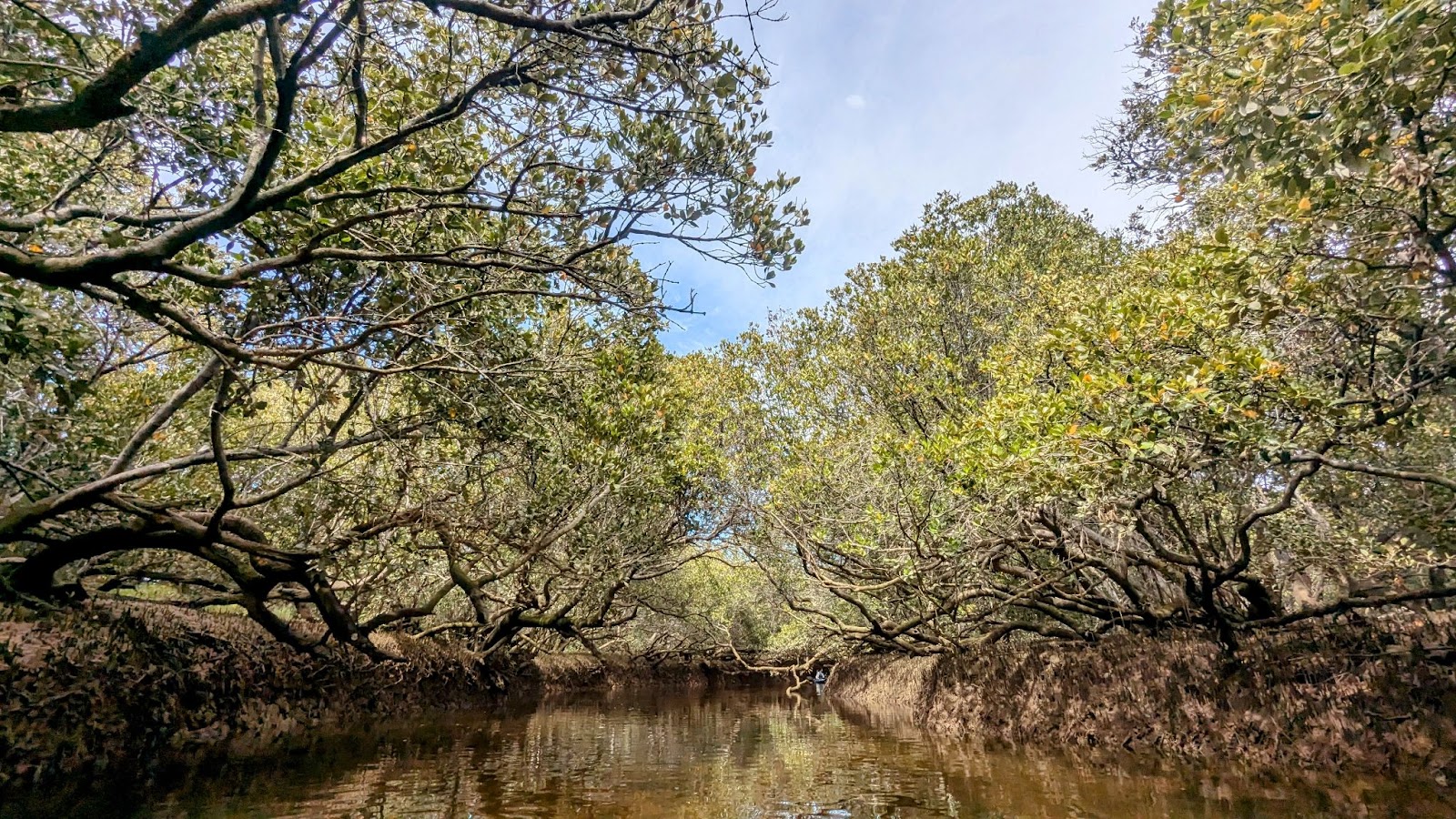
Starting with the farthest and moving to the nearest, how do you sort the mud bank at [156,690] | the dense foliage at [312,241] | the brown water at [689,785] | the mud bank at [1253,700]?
the mud bank at [156,690] < the mud bank at [1253,700] < the brown water at [689,785] < the dense foliage at [312,241]

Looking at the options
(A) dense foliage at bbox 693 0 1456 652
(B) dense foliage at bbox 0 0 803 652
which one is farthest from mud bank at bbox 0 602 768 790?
(A) dense foliage at bbox 693 0 1456 652

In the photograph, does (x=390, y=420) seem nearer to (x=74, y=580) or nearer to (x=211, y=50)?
(x=211, y=50)

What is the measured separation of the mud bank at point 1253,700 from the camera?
25.0 ft

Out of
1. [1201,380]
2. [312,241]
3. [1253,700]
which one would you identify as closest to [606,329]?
[312,241]

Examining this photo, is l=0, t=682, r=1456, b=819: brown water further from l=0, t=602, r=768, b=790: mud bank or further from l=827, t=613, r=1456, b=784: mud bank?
l=0, t=602, r=768, b=790: mud bank

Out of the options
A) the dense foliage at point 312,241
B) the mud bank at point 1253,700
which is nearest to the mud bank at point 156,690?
the dense foliage at point 312,241

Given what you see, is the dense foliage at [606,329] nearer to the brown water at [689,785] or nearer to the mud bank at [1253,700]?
the mud bank at [1253,700]

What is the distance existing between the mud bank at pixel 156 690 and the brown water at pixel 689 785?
1.32m

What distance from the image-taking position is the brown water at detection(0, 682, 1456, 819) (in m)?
6.50

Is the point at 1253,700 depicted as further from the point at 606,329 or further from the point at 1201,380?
the point at 606,329

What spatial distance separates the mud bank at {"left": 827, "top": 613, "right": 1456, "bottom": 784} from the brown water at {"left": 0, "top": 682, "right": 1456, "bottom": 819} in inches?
37.8

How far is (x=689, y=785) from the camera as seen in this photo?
26.9ft

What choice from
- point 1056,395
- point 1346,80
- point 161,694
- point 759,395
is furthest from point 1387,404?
point 161,694

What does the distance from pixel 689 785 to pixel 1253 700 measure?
7916mm
